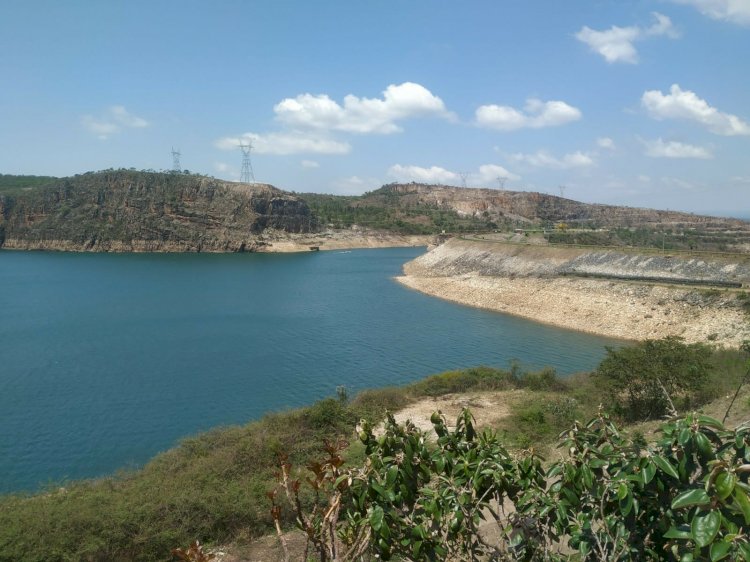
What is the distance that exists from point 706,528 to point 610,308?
35.5 meters

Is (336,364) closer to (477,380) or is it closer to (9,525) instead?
(477,380)

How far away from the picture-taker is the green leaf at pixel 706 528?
2.05 meters

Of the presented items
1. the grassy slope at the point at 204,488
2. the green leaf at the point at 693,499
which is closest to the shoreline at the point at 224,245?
the grassy slope at the point at 204,488

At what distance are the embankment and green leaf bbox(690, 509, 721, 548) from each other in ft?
98.2

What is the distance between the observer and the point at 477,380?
2022 cm

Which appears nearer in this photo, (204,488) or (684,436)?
(684,436)

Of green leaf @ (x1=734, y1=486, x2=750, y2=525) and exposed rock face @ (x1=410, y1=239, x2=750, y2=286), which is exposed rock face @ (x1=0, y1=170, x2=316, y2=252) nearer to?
exposed rock face @ (x1=410, y1=239, x2=750, y2=286)

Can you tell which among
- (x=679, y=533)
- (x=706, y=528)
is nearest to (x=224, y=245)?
(x=679, y=533)

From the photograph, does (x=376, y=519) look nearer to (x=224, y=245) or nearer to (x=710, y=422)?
(x=710, y=422)

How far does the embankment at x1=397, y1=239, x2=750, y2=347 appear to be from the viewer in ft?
98.8

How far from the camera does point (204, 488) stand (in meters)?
10.2

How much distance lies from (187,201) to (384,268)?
55059mm

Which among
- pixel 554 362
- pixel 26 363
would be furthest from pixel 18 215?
pixel 554 362

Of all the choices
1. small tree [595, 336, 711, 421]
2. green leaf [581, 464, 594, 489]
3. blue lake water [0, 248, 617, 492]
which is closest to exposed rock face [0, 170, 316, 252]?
blue lake water [0, 248, 617, 492]
